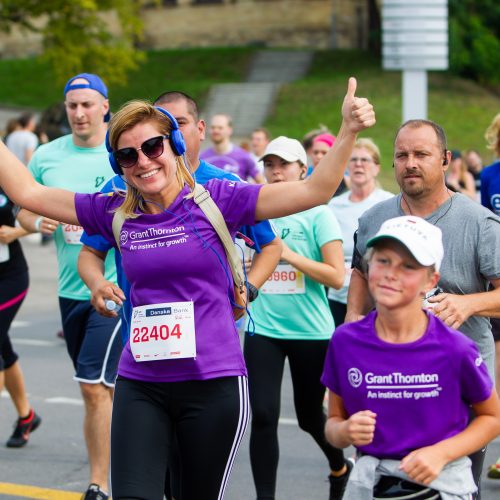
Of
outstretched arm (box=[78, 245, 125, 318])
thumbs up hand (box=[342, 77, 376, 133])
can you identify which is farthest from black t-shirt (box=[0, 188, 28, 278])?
thumbs up hand (box=[342, 77, 376, 133])

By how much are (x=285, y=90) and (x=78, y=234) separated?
34.5 m

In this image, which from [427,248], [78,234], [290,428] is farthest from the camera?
[290,428]

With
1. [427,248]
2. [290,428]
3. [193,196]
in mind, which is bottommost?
[290,428]

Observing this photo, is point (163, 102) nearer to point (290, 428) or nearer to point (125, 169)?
point (125, 169)

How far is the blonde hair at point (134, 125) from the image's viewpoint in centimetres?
423

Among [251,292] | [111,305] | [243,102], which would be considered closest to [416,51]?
[251,292]

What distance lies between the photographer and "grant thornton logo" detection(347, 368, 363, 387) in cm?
370

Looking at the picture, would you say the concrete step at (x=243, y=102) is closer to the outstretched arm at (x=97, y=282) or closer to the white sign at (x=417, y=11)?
the white sign at (x=417, y=11)

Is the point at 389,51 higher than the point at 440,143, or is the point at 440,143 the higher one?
the point at 389,51

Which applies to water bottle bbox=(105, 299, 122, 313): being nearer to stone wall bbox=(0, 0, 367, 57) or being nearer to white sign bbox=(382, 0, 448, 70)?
white sign bbox=(382, 0, 448, 70)

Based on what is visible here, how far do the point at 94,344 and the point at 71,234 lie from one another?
66cm

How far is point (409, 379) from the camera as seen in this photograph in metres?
3.65

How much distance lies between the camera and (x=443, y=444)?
11.9ft

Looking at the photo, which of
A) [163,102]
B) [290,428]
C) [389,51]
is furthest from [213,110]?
[163,102]
